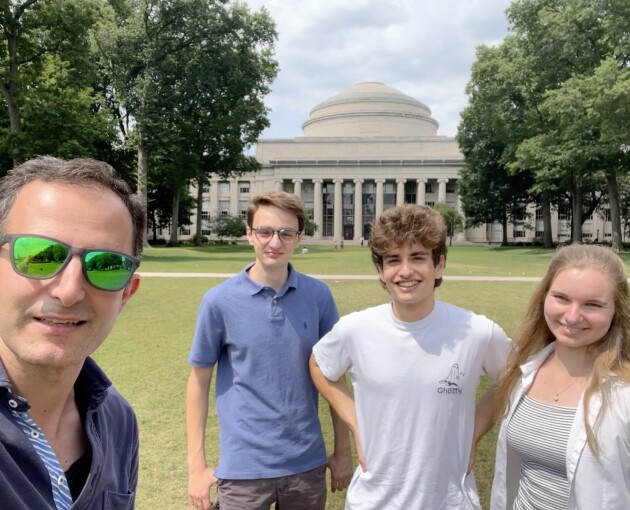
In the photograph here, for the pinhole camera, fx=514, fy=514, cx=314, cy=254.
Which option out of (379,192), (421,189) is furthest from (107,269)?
(421,189)

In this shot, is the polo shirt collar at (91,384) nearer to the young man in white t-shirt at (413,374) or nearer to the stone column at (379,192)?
the young man in white t-shirt at (413,374)

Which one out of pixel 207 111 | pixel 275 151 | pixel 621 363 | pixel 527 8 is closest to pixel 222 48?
pixel 207 111

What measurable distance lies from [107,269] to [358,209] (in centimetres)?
8523

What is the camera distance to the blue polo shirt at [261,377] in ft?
8.57

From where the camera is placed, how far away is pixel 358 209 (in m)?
86.0

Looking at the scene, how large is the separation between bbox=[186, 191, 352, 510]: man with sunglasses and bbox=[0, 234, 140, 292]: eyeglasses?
127 cm

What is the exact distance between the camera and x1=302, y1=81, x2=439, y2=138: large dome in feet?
302

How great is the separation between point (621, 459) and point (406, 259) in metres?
1.18

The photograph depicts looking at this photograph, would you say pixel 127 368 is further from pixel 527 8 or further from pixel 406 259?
pixel 527 8

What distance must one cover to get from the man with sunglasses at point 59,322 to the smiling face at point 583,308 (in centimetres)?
183

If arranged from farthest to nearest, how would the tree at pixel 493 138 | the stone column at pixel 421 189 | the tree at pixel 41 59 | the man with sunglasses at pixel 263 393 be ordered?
the stone column at pixel 421 189, the tree at pixel 493 138, the tree at pixel 41 59, the man with sunglasses at pixel 263 393

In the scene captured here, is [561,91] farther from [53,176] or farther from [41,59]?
[53,176]

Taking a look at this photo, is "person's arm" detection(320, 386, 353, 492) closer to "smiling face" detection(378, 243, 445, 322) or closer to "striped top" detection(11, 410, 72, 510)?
"smiling face" detection(378, 243, 445, 322)

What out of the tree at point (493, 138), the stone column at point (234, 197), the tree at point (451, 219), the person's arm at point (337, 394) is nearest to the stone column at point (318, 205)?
the stone column at point (234, 197)
